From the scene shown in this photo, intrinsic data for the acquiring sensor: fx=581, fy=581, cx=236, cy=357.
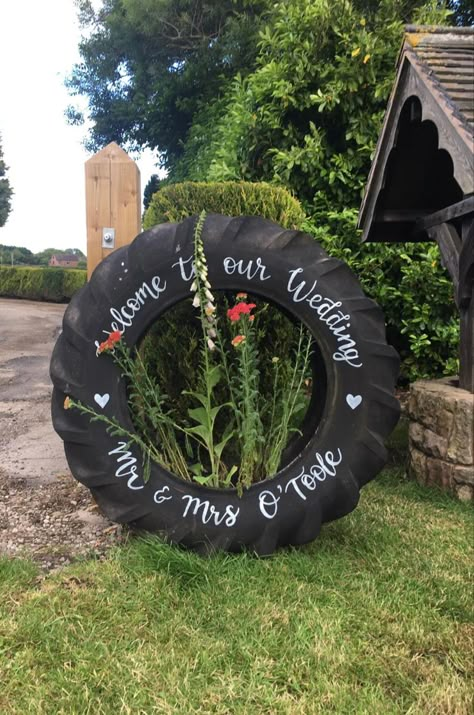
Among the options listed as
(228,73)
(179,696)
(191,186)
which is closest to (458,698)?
(179,696)

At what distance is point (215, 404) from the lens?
3.46 meters

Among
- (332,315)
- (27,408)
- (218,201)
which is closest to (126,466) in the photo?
(332,315)

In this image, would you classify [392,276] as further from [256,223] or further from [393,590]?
[393,590]

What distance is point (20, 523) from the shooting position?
301 cm

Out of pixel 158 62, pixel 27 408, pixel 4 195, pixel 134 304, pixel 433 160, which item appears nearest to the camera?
pixel 134 304

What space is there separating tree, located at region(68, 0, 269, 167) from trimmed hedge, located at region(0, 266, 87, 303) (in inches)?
174

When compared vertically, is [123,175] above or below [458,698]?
above

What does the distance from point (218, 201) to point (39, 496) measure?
2072 mm

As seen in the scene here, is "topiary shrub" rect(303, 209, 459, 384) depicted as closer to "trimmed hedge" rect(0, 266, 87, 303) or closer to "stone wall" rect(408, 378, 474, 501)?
"stone wall" rect(408, 378, 474, 501)

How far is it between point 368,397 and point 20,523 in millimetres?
1888

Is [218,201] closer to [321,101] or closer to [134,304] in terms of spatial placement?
[134,304]

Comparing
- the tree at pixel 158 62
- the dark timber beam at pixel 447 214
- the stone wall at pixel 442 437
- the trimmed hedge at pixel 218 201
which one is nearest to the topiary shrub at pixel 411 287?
the dark timber beam at pixel 447 214

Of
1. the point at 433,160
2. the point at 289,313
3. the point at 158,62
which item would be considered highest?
the point at 158,62

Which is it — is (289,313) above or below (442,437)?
above
